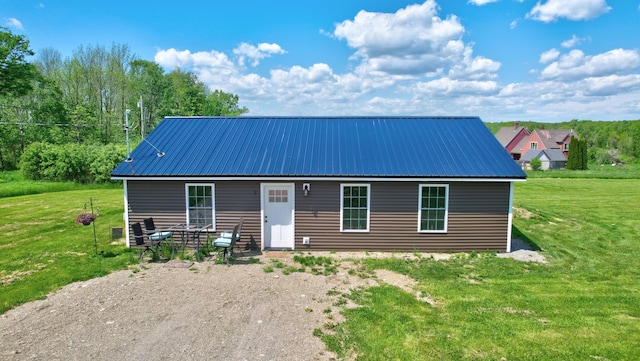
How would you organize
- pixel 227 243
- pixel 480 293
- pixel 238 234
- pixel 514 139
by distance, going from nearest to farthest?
pixel 480 293, pixel 227 243, pixel 238 234, pixel 514 139

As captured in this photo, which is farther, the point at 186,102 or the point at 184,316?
the point at 186,102

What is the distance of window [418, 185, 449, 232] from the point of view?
1091 centimetres

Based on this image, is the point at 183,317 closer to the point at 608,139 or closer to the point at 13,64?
the point at 13,64

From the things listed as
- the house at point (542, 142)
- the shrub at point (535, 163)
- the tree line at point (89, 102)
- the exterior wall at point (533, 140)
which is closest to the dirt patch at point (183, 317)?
the tree line at point (89, 102)

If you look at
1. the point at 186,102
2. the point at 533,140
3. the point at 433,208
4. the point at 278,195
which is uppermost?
the point at 186,102

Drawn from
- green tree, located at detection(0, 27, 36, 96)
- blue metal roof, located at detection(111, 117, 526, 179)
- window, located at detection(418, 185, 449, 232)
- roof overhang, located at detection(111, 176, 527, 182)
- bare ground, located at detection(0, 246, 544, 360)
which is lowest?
bare ground, located at detection(0, 246, 544, 360)

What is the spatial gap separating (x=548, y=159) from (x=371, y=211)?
51774 mm

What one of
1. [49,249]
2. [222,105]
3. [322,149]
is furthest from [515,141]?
[49,249]

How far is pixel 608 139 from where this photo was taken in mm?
85625

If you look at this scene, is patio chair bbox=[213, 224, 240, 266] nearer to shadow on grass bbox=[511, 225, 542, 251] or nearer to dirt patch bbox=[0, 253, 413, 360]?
dirt patch bbox=[0, 253, 413, 360]

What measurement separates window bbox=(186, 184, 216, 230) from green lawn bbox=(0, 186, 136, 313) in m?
2.03

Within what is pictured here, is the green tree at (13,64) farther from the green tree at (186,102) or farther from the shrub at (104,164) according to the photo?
the green tree at (186,102)

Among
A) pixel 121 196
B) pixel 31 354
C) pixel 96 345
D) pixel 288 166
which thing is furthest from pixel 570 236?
pixel 121 196

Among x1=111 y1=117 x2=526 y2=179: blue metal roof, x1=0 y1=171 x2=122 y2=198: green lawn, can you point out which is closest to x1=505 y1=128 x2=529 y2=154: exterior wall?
x1=111 y1=117 x2=526 y2=179: blue metal roof
